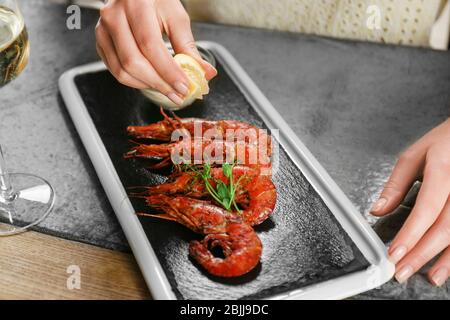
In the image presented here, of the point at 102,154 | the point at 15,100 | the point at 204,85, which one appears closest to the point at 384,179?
the point at 204,85

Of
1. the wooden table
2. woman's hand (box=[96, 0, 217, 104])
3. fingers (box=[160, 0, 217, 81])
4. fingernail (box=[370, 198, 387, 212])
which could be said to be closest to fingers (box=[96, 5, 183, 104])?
woman's hand (box=[96, 0, 217, 104])

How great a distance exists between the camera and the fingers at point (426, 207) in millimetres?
1432

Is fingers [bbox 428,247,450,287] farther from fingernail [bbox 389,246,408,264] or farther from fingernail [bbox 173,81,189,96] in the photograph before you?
fingernail [bbox 173,81,189,96]

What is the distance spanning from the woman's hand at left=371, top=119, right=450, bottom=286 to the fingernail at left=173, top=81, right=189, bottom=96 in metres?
0.55

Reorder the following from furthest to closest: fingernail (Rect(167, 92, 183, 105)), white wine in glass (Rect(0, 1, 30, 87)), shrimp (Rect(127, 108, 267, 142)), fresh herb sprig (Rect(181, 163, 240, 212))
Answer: shrimp (Rect(127, 108, 267, 142)) → fingernail (Rect(167, 92, 183, 105)) → fresh herb sprig (Rect(181, 163, 240, 212)) → white wine in glass (Rect(0, 1, 30, 87))

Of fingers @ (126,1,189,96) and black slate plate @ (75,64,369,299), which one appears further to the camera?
fingers @ (126,1,189,96)

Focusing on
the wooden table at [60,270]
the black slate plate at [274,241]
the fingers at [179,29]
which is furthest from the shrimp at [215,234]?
the fingers at [179,29]

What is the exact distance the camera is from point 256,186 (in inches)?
60.6

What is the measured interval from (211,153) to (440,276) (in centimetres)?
62

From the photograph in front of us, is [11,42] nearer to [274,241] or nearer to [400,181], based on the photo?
[274,241]

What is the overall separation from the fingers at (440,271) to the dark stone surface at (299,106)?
2cm

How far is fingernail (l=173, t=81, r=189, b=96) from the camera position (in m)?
1.56
